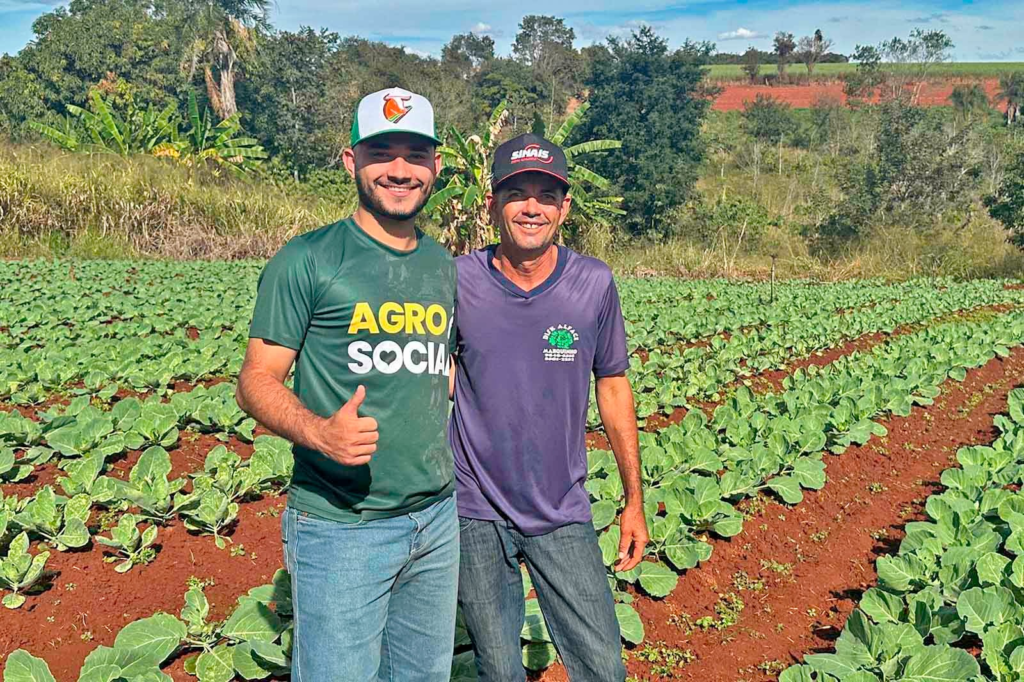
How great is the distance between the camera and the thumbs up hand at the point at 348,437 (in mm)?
2016

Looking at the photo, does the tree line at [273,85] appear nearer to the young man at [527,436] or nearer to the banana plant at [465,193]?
the banana plant at [465,193]

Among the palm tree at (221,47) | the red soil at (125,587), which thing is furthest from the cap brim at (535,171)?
the palm tree at (221,47)

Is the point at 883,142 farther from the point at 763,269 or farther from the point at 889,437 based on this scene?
the point at 889,437

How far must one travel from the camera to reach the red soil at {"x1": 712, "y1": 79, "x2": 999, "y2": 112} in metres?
65.6

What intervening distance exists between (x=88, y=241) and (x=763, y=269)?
18629 mm

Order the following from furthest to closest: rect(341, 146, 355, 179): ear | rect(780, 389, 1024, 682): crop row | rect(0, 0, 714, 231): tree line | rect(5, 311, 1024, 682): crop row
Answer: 1. rect(0, 0, 714, 231): tree line
2. rect(5, 311, 1024, 682): crop row
3. rect(780, 389, 1024, 682): crop row
4. rect(341, 146, 355, 179): ear

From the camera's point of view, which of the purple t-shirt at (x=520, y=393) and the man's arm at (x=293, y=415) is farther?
the purple t-shirt at (x=520, y=393)

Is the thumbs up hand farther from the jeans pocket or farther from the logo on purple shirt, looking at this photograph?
the logo on purple shirt

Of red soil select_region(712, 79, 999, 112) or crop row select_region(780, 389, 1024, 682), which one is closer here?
crop row select_region(780, 389, 1024, 682)

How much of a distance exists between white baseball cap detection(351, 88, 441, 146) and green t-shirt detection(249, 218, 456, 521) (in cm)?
27

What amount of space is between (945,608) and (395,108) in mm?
3322

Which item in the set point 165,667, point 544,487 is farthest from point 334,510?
point 165,667

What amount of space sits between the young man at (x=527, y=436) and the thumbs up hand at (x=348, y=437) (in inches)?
29.6

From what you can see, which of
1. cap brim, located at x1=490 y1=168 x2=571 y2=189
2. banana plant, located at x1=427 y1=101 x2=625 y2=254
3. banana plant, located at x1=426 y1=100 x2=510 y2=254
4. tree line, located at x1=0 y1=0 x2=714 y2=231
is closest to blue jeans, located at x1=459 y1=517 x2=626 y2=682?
cap brim, located at x1=490 y1=168 x2=571 y2=189
